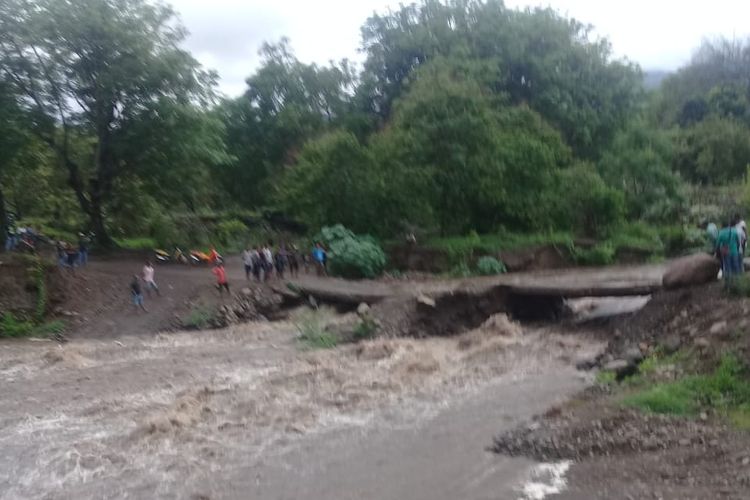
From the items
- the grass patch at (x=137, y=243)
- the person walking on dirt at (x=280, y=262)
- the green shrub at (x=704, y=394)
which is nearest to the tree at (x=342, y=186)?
the person walking on dirt at (x=280, y=262)

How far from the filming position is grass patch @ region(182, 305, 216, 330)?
24203mm

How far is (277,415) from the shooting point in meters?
14.1

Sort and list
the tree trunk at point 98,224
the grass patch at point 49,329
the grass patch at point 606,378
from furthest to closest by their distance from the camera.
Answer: the tree trunk at point 98,224 < the grass patch at point 49,329 < the grass patch at point 606,378

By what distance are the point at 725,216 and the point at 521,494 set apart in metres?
28.5

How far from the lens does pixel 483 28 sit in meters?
38.5

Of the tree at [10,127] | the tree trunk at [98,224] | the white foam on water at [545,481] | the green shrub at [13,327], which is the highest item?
the tree at [10,127]

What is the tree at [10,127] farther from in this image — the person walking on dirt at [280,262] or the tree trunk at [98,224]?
the person walking on dirt at [280,262]

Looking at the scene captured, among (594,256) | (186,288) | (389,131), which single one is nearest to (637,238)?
(594,256)

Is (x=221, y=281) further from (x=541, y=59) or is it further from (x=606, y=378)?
(x=541, y=59)

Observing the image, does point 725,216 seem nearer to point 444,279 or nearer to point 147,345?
point 444,279

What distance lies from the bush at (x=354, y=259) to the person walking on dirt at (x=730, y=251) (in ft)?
45.6

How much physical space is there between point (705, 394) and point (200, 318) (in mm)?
16078

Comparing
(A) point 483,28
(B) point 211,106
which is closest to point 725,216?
(A) point 483,28

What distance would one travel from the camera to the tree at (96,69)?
2927 centimetres
